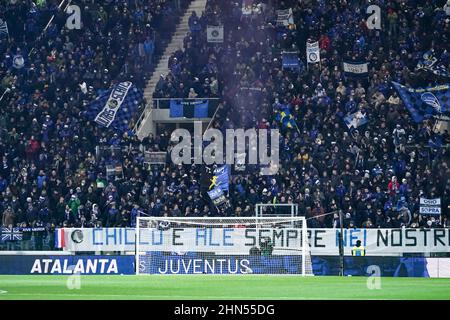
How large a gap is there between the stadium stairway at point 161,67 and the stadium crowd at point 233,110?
566 mm

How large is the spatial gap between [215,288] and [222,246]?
30.1 feet

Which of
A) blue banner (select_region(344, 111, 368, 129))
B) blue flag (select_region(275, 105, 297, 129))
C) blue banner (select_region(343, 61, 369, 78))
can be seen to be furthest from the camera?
blue banner (select_region(343, 61, 369, 78))

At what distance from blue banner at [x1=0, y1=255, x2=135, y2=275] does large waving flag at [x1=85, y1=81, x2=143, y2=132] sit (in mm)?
10091

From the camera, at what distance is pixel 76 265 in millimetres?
33344

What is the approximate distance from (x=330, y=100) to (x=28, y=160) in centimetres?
1128

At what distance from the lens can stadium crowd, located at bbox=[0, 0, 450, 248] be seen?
37906 millimetres

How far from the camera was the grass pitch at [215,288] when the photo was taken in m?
22.3

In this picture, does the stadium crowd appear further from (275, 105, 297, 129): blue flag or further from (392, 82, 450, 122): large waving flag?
(392, 82, 450, 122): large waving flag

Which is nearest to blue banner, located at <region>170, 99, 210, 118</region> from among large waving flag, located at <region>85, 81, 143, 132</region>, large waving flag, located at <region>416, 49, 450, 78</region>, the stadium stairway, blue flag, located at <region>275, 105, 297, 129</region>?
the stadium stairway

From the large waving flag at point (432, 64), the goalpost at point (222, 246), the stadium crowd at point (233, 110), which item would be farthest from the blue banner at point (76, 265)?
the large waving flag at point (432, 64)

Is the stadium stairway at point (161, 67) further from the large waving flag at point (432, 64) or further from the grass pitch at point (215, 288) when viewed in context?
the grass pitch at point (215, 288)

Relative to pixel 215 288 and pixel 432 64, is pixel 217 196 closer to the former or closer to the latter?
pixel 432 64
